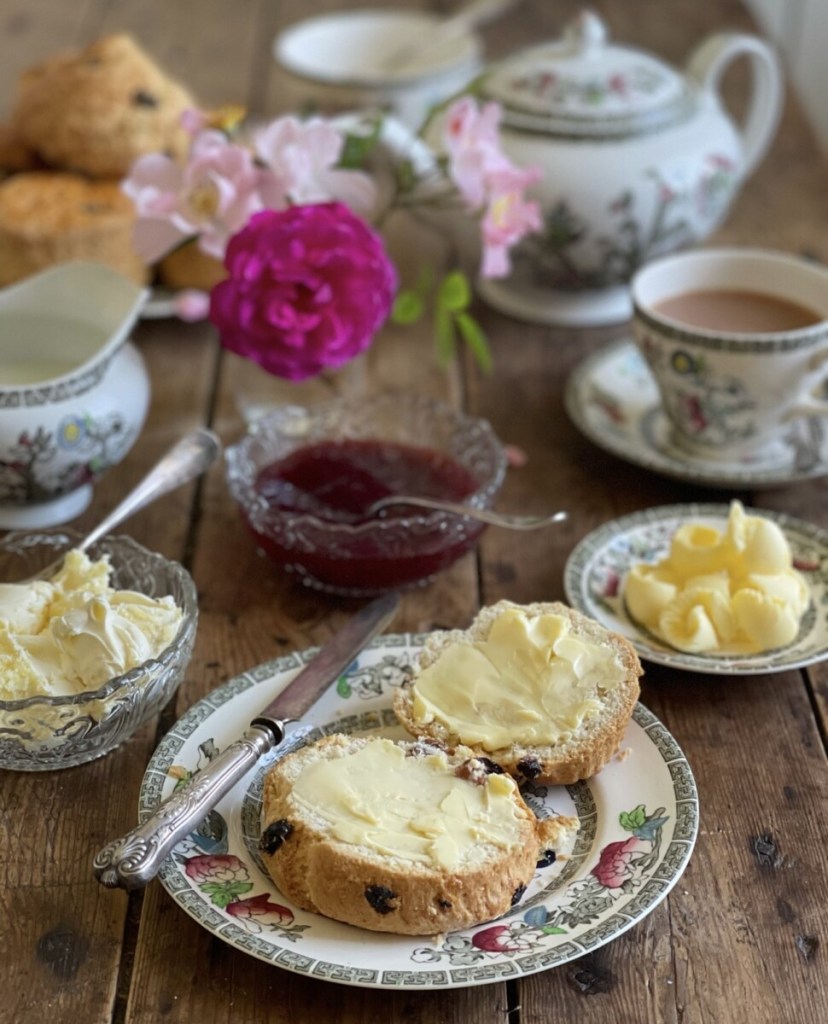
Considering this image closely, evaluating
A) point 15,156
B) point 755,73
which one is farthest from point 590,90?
point 15,156

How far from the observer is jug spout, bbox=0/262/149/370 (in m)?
1.48

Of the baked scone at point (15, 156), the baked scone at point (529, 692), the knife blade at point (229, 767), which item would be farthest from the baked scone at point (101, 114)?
the baked scone at point (529, 692)

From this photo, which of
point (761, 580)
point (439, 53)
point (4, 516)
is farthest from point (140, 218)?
point (439, 53)

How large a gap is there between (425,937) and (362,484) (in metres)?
0.60

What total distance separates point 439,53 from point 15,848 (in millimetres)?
1840

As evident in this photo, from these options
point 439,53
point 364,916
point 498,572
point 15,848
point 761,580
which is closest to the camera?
point 364,916

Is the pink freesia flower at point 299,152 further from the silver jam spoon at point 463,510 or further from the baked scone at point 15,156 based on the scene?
Result: the baked scone at point 15,156

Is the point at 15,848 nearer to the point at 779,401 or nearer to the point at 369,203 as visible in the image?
the point at 369,203

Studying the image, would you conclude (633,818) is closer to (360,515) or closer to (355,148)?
(360,515)

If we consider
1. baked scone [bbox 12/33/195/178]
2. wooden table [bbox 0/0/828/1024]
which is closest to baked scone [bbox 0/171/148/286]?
baked scone [bbox 12/33/195/178]

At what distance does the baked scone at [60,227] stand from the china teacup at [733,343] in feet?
2.43

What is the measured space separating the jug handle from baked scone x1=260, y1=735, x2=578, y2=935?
125cm

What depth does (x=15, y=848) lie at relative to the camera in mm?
1040

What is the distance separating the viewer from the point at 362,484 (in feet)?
4.59
